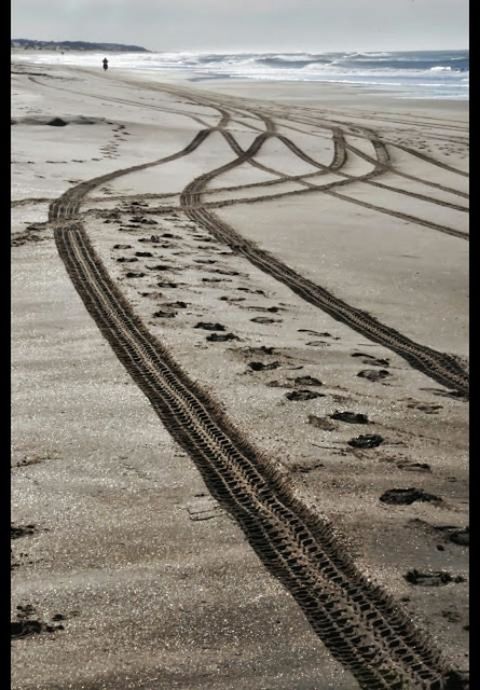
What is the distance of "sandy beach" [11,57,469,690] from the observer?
2.61 metres

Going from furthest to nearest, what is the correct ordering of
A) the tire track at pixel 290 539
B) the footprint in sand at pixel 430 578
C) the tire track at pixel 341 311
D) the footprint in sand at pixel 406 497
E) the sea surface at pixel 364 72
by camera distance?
1. the sea surface at pixel 364 72
2. the tire track at pixel 341 311
3. the footprint in sand at pixel 406 497
4. the footprint in sand at pixel 430 578
5. the tire track at pixel 290 539

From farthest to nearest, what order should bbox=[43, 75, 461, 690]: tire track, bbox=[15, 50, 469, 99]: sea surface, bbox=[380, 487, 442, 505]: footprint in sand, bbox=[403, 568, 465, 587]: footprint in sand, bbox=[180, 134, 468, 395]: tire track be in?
bbox=[15, 50, 469, 99]: sea surface
bbox=[180, 134, 468, 395]: tire track
bbox=[380, 487, 442, 505]: footprint in sand
bbox=[403, 568, 465, 587]: footprint in sand
bbox=[43, 75, 461, 690]: tire track

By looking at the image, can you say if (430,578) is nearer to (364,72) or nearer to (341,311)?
(341,311)

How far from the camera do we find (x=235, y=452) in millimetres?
3891

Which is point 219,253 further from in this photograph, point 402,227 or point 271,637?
point 271,637

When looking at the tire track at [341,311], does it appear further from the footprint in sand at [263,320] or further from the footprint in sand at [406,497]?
the footprint in sand at [406,497]

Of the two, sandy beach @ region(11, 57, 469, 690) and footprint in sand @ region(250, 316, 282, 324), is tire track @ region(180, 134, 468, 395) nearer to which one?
sandy beach @ region(11, 57, 469, 690)

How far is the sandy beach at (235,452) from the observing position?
8.55 feet

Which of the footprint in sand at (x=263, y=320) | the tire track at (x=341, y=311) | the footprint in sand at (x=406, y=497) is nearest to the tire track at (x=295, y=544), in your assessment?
the footprint in sand at (x=406, y=497)

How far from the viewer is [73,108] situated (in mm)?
20891

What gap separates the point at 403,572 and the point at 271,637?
584mm

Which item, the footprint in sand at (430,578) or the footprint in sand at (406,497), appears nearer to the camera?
the footprint in sand at (430,578)

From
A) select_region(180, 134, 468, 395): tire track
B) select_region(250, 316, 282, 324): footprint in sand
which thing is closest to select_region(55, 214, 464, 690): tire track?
select_region(250, 316, 282, 324): footprint in sand

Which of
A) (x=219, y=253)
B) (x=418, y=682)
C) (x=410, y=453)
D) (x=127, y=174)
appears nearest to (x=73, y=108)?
(x=127, y=174)
